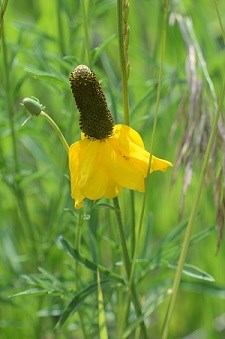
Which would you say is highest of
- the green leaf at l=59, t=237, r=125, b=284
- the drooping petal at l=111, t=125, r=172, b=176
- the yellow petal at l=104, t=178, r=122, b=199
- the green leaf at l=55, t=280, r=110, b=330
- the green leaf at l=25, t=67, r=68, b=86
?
the green leaf at l=25, t=67, r=68, b=86

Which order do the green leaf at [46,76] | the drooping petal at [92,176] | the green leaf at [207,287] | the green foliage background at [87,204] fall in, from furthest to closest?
1. the green leaf at [207,287]
2. the green foliage background at [87,204]
3. the green leaf at [46,76]
4. the drooping petal at [92,176]

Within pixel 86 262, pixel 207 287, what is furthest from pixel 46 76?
pixel 207 287

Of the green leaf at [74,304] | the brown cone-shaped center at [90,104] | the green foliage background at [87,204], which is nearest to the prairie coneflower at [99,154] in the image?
the brown cone-shaped center at [90,104]

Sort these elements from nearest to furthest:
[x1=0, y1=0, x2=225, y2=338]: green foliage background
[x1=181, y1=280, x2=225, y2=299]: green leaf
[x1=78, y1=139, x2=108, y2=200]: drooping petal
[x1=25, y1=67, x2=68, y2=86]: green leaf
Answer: [x1=78, y1=139, x2=108, y2=200]: drooping petal, [x1=25, y1=67, x2=68, y2=86]: green leaf, [x1=0, y1=0, x2=225, y2=338]: green foliage background, [x1=181, y1=280, x2=225, y2=299]: green leaf

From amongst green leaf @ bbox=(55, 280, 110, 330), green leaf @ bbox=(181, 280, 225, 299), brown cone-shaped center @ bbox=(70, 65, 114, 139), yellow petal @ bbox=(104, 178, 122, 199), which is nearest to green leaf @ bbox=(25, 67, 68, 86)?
brown cone-shaped center @ bbox=(70, 65, 114, 139)

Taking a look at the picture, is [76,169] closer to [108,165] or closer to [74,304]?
[108,165]

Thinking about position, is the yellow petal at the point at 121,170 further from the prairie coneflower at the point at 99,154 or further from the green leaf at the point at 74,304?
the green leaf at the point at 74,304

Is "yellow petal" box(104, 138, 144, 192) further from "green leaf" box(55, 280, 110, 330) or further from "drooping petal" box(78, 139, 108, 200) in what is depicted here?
"green leaf" box(55, 280, 110, 330)

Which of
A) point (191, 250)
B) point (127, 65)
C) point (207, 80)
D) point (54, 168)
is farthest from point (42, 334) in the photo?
point (127, 65)
